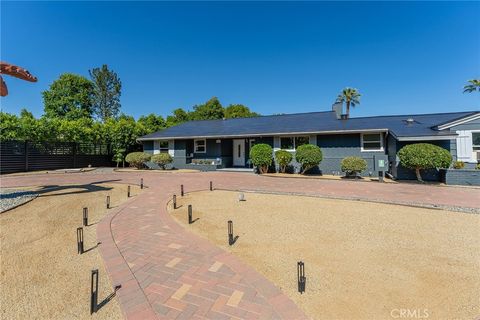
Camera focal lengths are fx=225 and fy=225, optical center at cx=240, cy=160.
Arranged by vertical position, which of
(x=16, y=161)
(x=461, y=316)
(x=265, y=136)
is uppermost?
(x=265, y=136)

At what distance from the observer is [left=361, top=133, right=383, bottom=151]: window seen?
Answer: 15.7m

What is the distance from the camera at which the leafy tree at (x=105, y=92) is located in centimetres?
4050

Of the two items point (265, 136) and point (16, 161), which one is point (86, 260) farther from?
point (16, 161)

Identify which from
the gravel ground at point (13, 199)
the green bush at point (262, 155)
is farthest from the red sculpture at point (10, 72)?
the green bush at point (262, 155)

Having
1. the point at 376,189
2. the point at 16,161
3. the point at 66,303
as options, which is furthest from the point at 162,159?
the point at 66,303

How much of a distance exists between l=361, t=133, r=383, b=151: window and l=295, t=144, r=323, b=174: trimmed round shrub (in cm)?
315

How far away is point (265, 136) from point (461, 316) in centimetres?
1644

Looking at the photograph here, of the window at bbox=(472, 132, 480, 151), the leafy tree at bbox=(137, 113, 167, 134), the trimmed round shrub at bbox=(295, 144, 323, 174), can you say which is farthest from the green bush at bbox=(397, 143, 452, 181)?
the leafy tree at bbox=(137, 113, 167, 134)

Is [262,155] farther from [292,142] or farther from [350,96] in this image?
[350,96]

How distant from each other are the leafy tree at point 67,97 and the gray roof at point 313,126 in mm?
24885

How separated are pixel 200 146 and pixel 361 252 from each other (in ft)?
61.7

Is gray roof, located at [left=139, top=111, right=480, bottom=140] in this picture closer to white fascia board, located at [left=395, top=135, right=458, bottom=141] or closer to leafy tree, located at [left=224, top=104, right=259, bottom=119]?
white fascia board, located at [left=395, top=135, right=458, bottom=141]

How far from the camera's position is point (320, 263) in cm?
392

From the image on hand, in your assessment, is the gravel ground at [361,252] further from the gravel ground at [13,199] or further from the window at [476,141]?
the window at [476,141]
